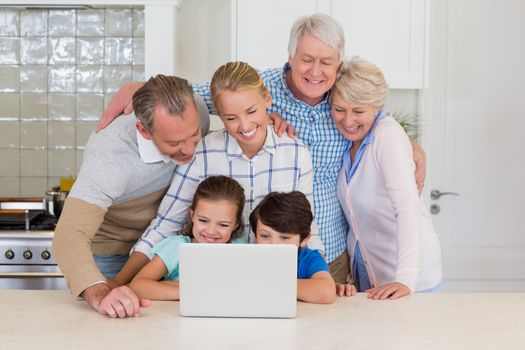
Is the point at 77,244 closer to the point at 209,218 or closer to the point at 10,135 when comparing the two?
the point at 209,218

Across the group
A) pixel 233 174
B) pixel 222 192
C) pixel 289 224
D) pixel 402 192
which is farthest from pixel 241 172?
pixel 402 192

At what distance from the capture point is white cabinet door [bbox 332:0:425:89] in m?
3.86

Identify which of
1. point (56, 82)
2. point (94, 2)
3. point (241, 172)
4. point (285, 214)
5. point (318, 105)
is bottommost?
point (285, 214)

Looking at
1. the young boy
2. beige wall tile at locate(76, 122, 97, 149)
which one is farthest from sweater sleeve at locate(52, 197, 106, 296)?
beige wall tile at locate(76, 122, 97, 149)

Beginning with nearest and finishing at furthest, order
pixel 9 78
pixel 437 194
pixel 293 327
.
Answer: pixel 293 327
pixel 9 78
pixel 437 194

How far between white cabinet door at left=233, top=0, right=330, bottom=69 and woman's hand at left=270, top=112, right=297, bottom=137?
4.26ft

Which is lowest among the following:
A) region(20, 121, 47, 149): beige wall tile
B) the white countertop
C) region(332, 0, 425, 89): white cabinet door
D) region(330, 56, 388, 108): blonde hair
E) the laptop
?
the white countertop

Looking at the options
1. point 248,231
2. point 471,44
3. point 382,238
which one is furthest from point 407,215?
point 471,44

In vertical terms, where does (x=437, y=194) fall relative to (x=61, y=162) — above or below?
below

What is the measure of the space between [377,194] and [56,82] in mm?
2135

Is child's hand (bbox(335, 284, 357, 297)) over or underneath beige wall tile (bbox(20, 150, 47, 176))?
underneath

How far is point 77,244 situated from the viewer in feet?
7.21

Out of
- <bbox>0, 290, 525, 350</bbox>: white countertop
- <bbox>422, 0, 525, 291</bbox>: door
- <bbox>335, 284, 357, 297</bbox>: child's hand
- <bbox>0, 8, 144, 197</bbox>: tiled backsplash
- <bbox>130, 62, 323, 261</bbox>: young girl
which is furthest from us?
<bbox>422, 0, 525, 291</bbox>: door

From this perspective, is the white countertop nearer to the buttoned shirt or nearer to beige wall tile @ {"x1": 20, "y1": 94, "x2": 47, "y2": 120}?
the buttoned shirt
